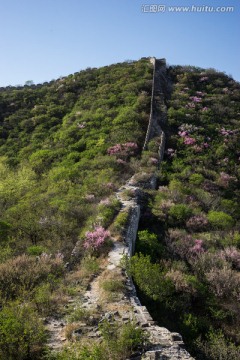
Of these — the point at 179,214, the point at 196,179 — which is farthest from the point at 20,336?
the point at 196,179

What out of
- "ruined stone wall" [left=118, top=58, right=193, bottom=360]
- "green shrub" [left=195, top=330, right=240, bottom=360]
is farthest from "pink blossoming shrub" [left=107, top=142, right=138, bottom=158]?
"green shrub" [left=195, top=330, right=240, bottom=360]

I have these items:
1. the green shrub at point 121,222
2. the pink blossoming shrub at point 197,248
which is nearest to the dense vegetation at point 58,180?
the green shrub at point 121,222

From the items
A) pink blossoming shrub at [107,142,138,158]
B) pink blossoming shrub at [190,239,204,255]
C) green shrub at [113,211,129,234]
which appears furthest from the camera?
pink blossoming shrub at [107,142,138,158]

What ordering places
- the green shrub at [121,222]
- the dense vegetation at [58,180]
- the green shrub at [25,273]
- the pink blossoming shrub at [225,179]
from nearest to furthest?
the dense vegetation at [58,180] < the green shrub at [25,273] < the green shrub at [121,222] < the pink blossoming shrub at [225,179]

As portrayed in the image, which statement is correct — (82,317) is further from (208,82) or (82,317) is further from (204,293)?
(208,82)

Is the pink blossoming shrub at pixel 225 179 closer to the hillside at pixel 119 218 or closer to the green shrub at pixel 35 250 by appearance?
the hillside at pixel 119 218

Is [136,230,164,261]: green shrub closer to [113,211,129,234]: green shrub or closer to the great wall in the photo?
the great wall
